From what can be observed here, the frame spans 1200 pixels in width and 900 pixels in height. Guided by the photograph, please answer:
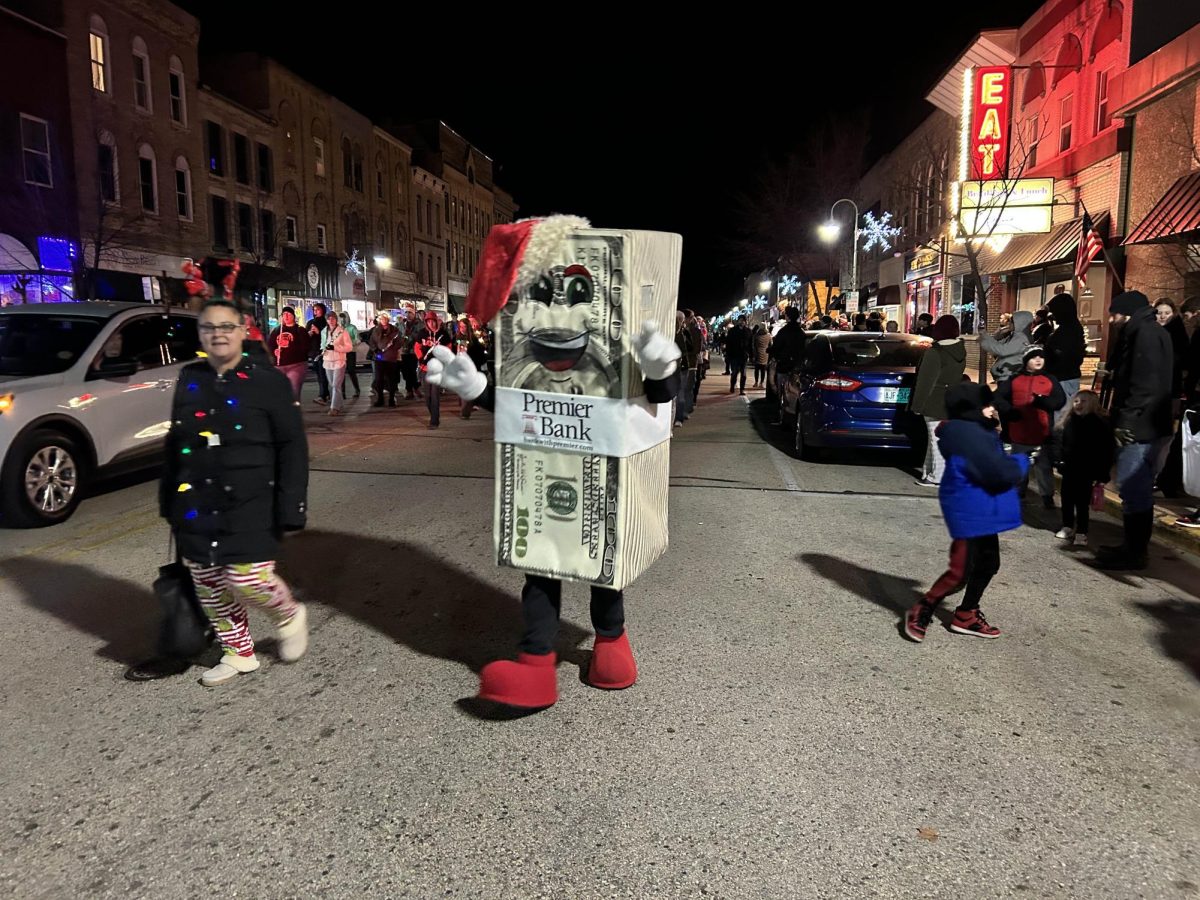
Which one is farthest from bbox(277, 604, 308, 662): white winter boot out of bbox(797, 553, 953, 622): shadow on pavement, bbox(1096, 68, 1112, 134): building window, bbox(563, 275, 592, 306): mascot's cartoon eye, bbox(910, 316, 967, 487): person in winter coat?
bbox(1096, 68, 1112, 134): building window

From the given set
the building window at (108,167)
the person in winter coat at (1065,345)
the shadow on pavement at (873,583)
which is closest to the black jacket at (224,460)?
the shadow on pavement at (873,583)

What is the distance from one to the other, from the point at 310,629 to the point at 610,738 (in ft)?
6.54

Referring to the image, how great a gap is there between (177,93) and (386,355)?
18271 millimetres

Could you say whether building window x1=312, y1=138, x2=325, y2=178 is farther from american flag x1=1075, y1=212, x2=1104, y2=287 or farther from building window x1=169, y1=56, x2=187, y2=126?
american flag x1=1075, y1=212, x2=1104, y2=287

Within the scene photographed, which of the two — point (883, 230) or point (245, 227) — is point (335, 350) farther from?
point (883, 230)

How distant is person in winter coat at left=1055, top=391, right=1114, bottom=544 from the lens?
20.0ft

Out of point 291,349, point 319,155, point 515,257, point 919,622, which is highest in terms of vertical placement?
point 319,155

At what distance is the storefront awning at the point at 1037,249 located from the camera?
16141 millimetres

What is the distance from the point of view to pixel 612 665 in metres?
3.70

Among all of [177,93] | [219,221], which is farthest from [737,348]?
[177,93]

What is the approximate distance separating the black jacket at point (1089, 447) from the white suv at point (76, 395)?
23.0 feet

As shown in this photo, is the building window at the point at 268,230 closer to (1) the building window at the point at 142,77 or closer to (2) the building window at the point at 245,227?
(2) the building window at the point at 245,227

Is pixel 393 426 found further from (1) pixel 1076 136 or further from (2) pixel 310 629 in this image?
(1) pixel 1076 136

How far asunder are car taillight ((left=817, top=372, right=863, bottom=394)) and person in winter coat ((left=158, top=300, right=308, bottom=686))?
677 centimetres
